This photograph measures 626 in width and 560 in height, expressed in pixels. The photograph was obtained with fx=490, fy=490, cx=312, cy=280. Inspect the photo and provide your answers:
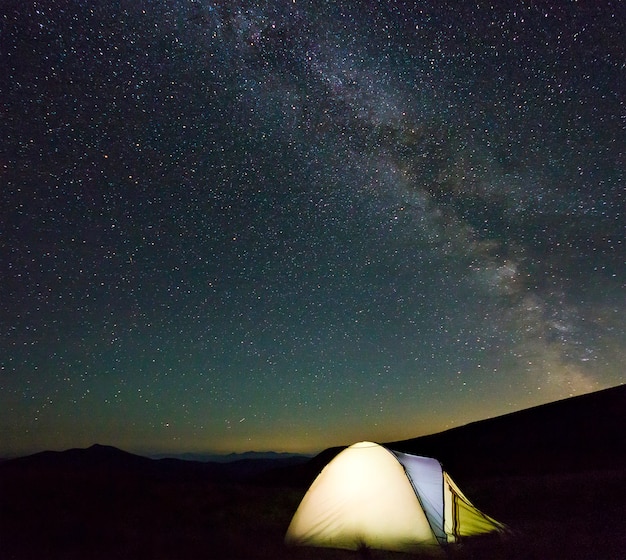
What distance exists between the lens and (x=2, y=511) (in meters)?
12.8

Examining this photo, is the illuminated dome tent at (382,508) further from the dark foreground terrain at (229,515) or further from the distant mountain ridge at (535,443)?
the distant mountain ridge at (535,443)

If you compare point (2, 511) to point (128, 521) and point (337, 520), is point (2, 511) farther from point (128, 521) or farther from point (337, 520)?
point (337, 520)

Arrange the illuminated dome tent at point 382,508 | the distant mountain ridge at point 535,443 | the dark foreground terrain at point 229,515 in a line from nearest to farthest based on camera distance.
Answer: the illuminated dome tent at point 382,508 → the dark foreground terrain at point 229,515 → the distant mountain ridge at point 535,443

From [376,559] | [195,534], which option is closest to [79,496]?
[195,534]

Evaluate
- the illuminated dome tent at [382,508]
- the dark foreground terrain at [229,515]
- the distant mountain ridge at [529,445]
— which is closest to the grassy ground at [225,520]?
the dark foreground terrain at [229,515]

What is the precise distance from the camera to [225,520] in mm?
11969

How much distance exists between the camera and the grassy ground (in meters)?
8.10

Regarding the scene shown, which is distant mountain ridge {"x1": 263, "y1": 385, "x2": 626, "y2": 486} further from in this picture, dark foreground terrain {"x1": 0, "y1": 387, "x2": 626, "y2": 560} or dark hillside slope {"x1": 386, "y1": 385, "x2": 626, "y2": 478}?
dark foreground terrain {"x1": 0, "y1": 387, "x2": 626, "y2": 560}

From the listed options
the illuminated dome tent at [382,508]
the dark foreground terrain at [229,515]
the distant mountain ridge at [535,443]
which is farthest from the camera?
the distant mountain ridge at [535,443]

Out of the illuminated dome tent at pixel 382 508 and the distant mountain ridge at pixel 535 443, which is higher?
the distant mountain ridge at pixel 535 443

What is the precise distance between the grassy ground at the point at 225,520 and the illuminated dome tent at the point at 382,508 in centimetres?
33

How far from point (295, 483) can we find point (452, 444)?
38.3 ft

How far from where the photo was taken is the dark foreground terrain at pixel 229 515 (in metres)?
8.20

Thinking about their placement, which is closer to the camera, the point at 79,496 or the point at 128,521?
the point at 128,521
